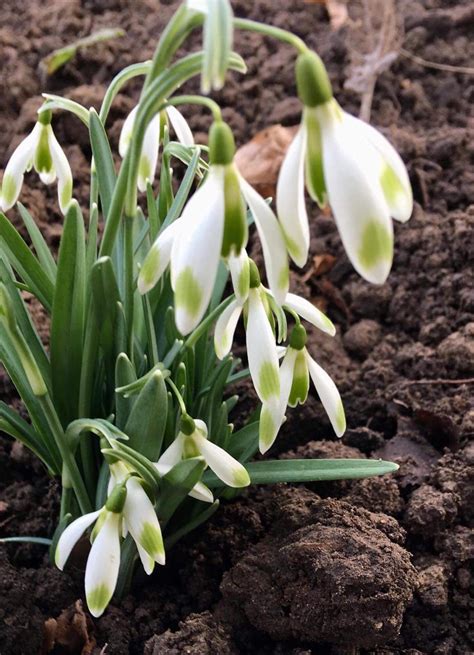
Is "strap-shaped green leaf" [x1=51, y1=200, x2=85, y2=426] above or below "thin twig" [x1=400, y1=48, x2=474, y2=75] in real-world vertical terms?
above

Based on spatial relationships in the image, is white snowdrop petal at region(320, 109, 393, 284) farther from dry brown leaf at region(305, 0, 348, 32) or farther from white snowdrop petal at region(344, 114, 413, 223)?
dry brown leaf at region(305, 0, 348, 32)

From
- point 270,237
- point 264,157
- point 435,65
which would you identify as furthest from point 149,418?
point 435,65

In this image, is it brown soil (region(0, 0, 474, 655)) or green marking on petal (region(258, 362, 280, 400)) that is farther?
brown soil (region(0, 0, 474, 655))

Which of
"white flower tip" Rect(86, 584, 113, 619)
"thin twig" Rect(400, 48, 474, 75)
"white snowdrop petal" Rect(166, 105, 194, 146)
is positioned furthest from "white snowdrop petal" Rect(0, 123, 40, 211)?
"thin twig" Rect(400, 48, 474, 75)

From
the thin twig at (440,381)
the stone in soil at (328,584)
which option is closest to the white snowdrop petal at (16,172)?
the stone in soil at (328,584)

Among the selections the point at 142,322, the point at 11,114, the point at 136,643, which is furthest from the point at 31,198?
the point at 136,643

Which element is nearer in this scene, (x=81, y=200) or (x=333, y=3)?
(x=81, y=200)

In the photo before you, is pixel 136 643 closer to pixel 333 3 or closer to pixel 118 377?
pixel 118 377
